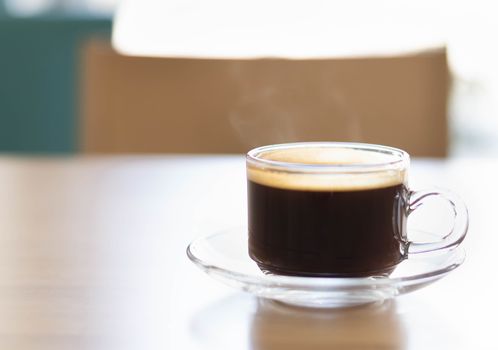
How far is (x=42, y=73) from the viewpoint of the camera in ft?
7.78

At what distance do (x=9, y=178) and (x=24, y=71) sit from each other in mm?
1450

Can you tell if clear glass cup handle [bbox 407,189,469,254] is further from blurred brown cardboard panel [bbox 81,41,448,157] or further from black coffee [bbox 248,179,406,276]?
blurred brown cardboard panel [bbox 81,41,448,157]

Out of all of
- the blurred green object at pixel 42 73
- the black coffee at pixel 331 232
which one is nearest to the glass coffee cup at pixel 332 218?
the black coffee at pixel 331 232

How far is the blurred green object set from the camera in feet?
7.75

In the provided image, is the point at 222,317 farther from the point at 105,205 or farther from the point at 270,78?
the point at 270,78

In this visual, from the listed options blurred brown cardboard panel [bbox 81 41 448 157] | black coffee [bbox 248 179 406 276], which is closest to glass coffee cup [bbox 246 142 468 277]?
black coffee [bbox 248 179 406 276]

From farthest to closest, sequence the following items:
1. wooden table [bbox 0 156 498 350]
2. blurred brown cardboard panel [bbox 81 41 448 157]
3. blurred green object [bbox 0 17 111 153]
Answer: blurred green object [bbox 0 17 111 153] → blurred brown cardboard panel [bbox 81 41 448 157] → wooden table [bbox 0 156 498 350]

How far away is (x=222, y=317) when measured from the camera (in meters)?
0.53

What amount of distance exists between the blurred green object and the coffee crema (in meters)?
1.87

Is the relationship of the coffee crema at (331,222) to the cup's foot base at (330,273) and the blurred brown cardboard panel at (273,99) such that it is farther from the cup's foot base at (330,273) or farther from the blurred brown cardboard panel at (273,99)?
the blurred brown cardboard panel at (273,99)

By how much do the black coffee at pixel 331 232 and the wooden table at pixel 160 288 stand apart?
0.03m

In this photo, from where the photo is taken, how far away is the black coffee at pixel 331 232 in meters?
0.55

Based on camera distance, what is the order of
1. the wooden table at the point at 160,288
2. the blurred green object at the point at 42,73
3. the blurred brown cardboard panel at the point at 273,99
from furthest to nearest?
the blurred green object at the point at 42,73
the blurred brown cardboard panel at the point at 273,99
the wooden table at the point at 160,288

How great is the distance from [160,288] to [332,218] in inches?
5.4
